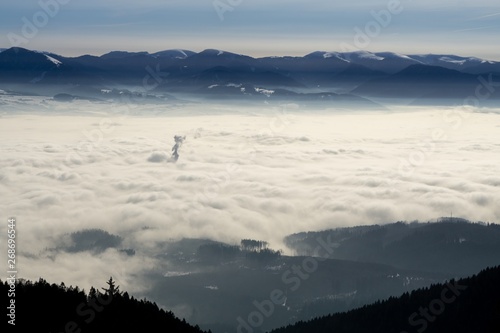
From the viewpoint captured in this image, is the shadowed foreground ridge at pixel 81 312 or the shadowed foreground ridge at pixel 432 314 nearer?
the shadowed foreground ridge at pixel 81 312

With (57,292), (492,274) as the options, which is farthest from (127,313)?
(492,274)

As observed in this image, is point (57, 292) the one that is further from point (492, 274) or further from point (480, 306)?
point (492, 274)

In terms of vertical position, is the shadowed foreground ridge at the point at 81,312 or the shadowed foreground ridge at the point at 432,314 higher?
the shadowed foreground ridge at the point at 81,312

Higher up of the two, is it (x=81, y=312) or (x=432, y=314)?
(x=81, y=312)

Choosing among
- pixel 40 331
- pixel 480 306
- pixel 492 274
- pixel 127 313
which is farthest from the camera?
pixel 492 274
